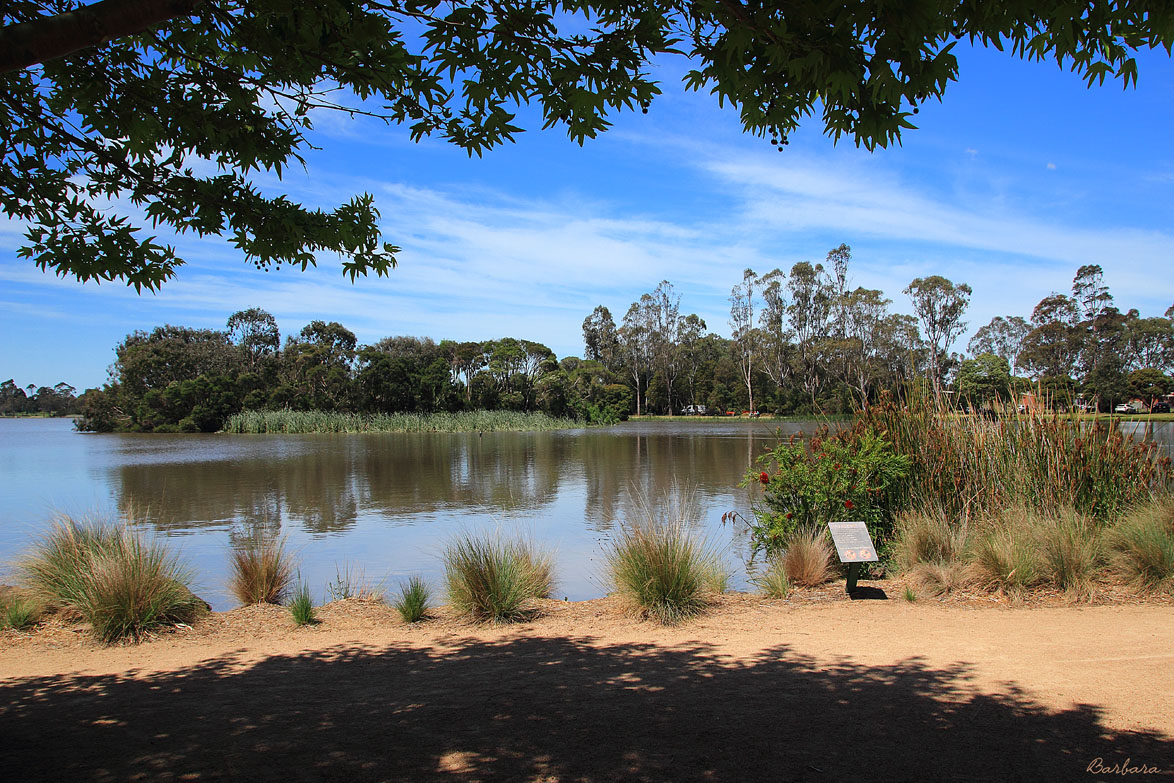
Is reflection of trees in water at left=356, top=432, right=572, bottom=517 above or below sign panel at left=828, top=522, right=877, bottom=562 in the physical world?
below

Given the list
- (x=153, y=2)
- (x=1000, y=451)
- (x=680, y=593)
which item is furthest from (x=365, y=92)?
(x=1000, y=451)

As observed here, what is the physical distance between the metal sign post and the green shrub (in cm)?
108

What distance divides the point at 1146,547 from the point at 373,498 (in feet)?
41.0

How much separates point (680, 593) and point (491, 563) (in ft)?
5.46

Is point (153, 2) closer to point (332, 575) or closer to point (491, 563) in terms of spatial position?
point (491, 563)

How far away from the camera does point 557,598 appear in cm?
747

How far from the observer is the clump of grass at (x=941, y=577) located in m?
6.84

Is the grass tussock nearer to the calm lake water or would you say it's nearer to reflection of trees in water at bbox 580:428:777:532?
the calm lake water
